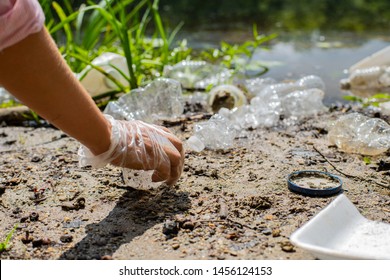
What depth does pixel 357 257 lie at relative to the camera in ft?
5.11

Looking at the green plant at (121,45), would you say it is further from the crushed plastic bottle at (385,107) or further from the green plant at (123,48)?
the crushed plastic bottle at (385,107)

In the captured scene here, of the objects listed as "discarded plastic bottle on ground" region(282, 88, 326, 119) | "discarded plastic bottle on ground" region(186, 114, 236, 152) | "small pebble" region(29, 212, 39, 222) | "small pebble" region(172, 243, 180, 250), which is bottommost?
"discarded plastic bottle on ground" region(282, 88, 326, 119)

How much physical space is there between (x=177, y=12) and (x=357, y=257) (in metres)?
6.45

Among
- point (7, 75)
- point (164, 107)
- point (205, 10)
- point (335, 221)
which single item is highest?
point (7, 75)

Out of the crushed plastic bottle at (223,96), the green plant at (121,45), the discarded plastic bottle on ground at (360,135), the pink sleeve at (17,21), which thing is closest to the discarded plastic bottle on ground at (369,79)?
the crushed plastic bottle at (223,96)

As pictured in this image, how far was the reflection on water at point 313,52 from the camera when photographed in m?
4.45

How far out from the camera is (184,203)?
7.19 feet

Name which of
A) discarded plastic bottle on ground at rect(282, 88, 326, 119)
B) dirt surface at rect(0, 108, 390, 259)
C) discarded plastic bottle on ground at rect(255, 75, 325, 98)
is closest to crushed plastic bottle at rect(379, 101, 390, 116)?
discarded plastic bottle on ground at rect(282, 88, 326, 119)

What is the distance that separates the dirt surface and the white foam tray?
0.30 feet

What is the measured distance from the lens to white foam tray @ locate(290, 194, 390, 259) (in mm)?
1708

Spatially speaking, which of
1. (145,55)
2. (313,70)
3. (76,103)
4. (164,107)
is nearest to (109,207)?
(76,103)

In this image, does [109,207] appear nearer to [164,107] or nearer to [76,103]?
[76,103]

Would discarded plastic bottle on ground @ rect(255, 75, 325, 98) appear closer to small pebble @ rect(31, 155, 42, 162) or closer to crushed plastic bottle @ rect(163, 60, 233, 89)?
crushed plastic bottle @ rect(163, 60, 233, 89)

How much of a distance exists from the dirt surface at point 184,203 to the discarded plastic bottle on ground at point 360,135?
0.04 meters
